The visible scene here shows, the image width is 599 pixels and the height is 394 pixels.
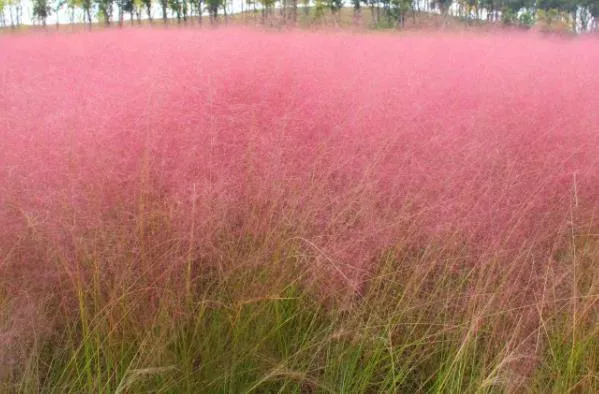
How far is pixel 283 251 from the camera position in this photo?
4.90 ft

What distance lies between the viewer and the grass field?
52.2 inches

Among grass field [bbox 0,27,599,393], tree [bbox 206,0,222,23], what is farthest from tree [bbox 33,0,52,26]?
grass field [bbox 0,27,599,393]

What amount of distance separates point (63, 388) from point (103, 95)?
1.01 metres

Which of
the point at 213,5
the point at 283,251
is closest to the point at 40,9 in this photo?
the point at 213,5

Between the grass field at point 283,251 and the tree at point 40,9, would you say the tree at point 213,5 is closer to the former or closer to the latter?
the tree at point 40,9

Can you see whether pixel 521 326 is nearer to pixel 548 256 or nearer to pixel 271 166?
pixel 548 256

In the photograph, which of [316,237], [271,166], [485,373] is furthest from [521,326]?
[271,166]

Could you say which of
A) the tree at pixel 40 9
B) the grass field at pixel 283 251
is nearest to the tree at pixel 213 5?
the tree at pixel 40 9

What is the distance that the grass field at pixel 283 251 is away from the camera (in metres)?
1.33

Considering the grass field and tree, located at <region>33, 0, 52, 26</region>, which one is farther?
tree, located at <region>33, 0, 52, 26</region>

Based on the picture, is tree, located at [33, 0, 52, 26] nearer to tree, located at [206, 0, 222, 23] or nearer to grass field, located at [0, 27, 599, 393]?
tree, located at [206, 0, 222, 23]

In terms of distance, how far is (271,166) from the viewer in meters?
1.62

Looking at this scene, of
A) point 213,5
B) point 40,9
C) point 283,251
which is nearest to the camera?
point 283,251

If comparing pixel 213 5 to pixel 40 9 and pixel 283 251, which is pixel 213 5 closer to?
pixel 40 9
